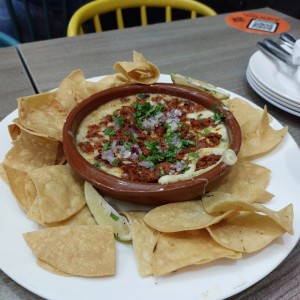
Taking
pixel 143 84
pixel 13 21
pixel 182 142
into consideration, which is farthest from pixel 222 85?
pixel 13 21

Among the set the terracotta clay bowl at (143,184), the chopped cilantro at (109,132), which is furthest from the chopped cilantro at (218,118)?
the chopped cilantro at (109,132)

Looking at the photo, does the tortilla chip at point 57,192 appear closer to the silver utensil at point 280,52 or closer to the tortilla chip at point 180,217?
the tortilla chip at point 180,217

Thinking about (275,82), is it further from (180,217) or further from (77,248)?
(77,248)

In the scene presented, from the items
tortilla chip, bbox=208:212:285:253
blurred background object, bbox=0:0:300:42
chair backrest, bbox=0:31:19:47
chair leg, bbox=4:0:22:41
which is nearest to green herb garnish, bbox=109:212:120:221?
tortilla chip, bbox=208:212:285:253

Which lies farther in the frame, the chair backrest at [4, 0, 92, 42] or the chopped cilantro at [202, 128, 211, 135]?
the chair backrest at [4, 0, 92, 42]

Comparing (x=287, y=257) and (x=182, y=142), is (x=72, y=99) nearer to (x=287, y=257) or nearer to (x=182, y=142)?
(x=182, y=142)

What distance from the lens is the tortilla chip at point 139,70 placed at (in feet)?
4.20

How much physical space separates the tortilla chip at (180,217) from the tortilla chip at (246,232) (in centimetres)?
3

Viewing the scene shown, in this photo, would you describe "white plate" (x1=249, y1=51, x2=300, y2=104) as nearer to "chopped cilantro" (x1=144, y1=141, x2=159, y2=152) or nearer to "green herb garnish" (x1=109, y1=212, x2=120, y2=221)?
"chopped cilantro" (x1=144, y1=141, x2=159, y2=152)

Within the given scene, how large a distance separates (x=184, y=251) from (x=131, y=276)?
12 cm

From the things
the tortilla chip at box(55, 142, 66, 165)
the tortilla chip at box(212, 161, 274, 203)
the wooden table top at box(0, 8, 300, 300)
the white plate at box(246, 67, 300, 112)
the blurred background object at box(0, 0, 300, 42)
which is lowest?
the blurred background object at box(0, 0, 300, 42)

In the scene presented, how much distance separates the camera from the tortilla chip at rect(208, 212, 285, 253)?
823mm

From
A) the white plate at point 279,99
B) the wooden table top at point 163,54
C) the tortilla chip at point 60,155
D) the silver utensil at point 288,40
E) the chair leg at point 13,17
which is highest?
the tortilla chip at point 60,155

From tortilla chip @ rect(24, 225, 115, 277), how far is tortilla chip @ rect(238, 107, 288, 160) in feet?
1.65
